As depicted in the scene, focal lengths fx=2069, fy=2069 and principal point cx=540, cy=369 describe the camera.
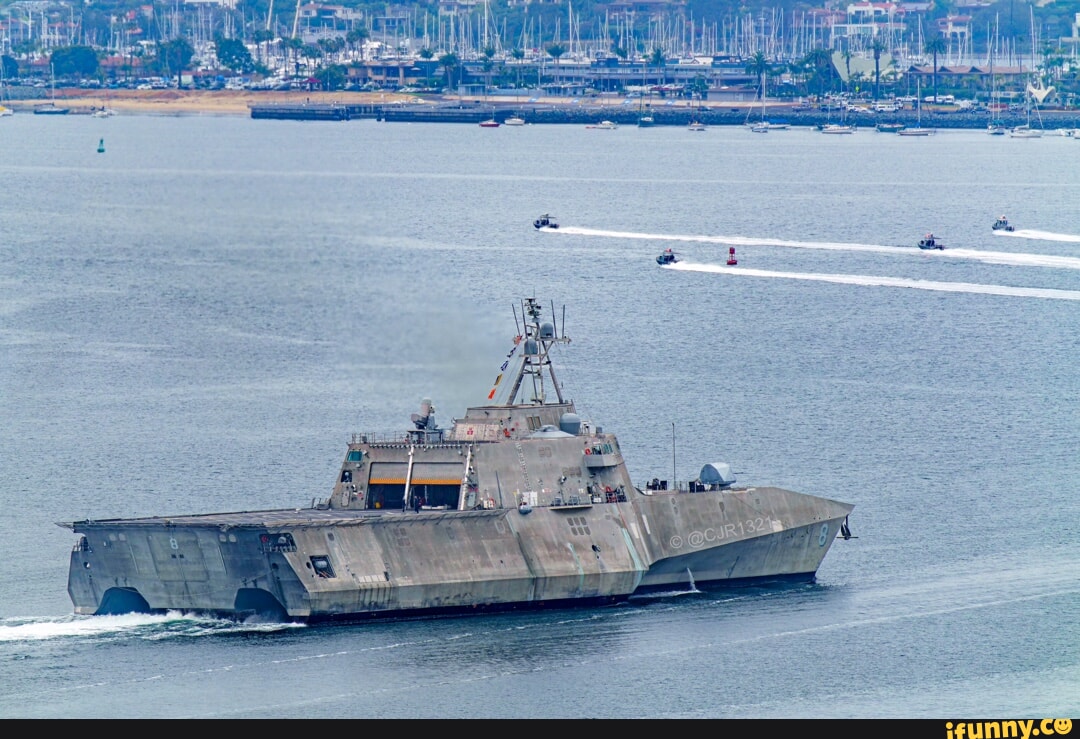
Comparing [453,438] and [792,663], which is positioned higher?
[453,438]

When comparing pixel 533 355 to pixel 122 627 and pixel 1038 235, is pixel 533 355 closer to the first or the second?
pixel 122 627

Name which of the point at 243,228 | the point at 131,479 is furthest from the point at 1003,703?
the point at 243,228

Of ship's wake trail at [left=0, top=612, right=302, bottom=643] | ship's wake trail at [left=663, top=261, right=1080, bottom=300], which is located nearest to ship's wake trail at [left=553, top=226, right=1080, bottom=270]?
ship's wake trail at [left=663, top=261, right=1080, bottom=300]

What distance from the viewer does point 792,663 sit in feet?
194

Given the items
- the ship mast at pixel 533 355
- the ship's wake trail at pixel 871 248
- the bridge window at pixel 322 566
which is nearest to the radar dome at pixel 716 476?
the ship mast at pixel 533 355

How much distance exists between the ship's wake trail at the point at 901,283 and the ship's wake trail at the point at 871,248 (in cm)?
1224

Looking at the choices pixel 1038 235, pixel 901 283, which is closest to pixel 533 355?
pixel 901 283

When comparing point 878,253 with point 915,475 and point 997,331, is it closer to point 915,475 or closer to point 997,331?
point 997,331

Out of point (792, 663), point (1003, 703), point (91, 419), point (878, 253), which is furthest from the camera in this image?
point (878, 253)

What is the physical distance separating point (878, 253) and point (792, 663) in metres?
97.7

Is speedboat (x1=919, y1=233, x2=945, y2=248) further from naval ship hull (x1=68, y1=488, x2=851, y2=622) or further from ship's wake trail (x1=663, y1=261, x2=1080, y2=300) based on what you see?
naval ship hull (x1=68, y1=488, x2=851, y2=622)

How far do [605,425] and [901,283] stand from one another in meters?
55.0

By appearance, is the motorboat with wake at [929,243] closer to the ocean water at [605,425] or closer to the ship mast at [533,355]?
the ocean water at [605,425]

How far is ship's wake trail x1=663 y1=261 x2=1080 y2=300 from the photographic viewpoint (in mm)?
133250
